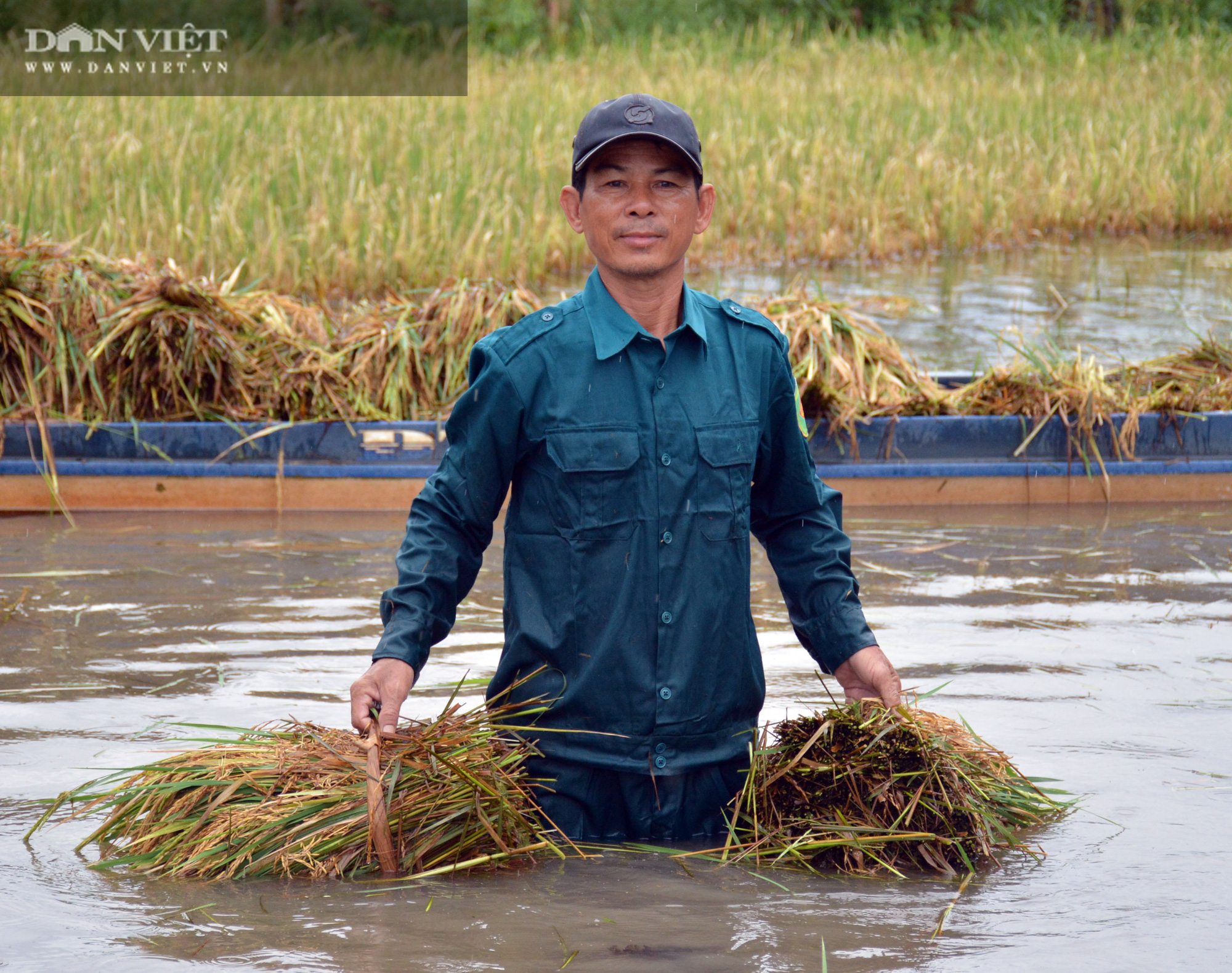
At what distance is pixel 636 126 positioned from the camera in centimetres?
297

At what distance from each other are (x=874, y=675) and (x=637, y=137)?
1167mm

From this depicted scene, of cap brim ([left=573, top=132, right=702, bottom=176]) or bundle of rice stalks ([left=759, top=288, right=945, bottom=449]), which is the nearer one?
cap brim ([left=573, top=132, right=702, bottom=176])

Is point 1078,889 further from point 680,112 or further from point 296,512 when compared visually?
point 296,512

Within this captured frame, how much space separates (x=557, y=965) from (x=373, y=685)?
62cm

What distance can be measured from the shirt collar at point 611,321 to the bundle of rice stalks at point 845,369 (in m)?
3.79

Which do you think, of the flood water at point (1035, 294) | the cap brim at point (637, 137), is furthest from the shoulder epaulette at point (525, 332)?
the flood water at point (1035, 294)

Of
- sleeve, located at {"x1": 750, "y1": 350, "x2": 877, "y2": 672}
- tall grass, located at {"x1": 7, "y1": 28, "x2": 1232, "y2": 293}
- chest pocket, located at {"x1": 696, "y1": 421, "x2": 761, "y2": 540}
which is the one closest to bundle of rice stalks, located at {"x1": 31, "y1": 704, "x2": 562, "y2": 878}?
chest pocket, located at {"x1": 696, "y1": 421, "x2": 761, "y2": 540}

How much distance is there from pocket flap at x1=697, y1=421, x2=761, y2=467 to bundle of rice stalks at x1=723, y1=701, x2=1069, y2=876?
57 centimetres

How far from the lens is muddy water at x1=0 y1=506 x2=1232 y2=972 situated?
278 cm

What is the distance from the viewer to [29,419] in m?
6.84

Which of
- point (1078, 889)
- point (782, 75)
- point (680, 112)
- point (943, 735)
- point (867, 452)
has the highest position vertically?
point (782, 75)

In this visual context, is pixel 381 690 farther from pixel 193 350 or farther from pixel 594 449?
pixel 193 350

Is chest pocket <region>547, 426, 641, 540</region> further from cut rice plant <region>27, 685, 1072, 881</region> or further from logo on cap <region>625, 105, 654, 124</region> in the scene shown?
logo on cap <region>625, 105, 654, 124</region>

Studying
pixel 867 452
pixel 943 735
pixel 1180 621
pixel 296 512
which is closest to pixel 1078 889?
pixel 943 735
